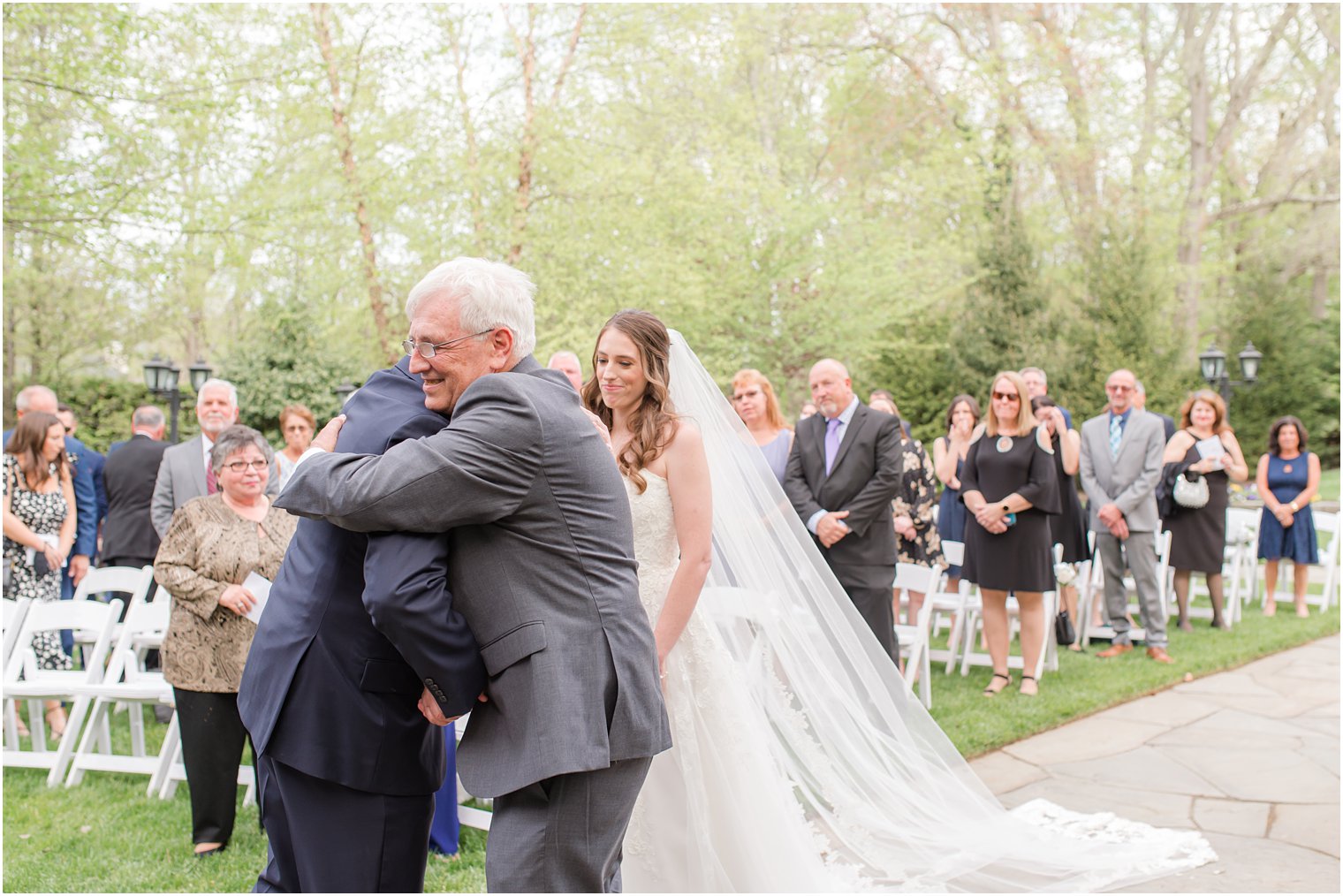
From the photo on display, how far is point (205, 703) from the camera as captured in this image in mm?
4898

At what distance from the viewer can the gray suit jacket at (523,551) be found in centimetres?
234

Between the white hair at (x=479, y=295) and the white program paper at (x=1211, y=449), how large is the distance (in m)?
9.00

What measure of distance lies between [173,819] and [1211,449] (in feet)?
28.6

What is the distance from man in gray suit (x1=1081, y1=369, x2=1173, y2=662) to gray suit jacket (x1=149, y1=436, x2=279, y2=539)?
6856 mm

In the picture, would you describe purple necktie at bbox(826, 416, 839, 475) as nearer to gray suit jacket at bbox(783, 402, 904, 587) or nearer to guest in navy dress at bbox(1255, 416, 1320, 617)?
gray suit jacket at bbox(783, 402, 904, 587)

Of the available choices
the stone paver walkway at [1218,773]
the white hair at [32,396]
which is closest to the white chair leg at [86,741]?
the white hair at [32,396]

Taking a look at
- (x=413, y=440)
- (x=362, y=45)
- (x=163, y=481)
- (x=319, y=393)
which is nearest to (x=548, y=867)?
(x=413, y=440)

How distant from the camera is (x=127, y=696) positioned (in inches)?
226

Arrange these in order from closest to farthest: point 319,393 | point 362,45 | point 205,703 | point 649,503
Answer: point 649,503, point 205,703, point 362,45, point 319,393

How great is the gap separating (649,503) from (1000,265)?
66.8 ft

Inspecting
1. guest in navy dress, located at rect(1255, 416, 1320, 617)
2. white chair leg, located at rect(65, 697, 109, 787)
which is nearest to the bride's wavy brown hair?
white chair leg, located at rect(65, 697, 109, 787)

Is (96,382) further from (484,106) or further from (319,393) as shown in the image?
(484,106)

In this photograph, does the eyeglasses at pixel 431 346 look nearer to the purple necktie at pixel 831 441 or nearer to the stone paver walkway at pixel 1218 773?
the stone paver walkway at pixel 1218 773

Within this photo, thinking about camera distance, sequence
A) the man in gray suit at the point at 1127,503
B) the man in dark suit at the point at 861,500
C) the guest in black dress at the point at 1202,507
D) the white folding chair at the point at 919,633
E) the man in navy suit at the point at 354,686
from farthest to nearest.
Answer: the guest in black dress at the point at 1202,507 → the man in gray suit at the point at 1127,503 → the white folding chair at the point at 919,633 → the man in dark suit at the point at 861,500 → the man in navy suit at the point at 354,686
